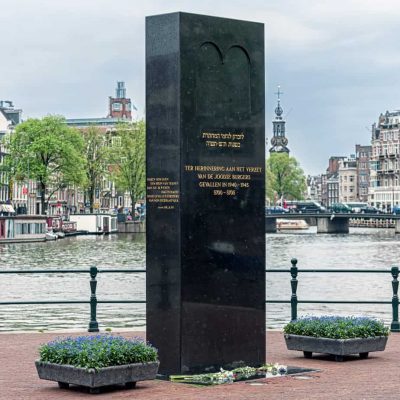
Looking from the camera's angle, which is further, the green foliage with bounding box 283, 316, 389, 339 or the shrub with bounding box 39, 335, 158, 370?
the green foliage with bounding box 283, 316, 389, 339

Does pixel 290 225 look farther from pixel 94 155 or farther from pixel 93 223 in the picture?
pixel 93 223

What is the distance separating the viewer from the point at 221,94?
14492 mm

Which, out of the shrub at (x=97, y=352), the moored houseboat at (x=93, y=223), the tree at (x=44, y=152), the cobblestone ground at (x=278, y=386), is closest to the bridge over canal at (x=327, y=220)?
the moored houseboat at (x=93, y=223)

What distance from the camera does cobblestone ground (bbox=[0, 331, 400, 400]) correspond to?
12.7 metres

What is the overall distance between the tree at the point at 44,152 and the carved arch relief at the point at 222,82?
100 meters

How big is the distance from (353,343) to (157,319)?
3.02 meters

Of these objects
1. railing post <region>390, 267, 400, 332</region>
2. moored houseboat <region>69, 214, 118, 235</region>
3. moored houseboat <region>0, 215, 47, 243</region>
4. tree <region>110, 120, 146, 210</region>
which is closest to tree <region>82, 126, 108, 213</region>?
tree <region>110, 120, 146, 210</region>

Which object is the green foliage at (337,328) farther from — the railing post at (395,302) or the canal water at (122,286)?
the canal water at (122,286)

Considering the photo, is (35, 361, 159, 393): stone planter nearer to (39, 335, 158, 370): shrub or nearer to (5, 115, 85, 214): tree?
(39, 335, 158, 370): shrub

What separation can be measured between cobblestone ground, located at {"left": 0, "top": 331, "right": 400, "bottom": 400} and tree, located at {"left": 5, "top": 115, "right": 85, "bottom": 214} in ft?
325

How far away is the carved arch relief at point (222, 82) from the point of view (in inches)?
562

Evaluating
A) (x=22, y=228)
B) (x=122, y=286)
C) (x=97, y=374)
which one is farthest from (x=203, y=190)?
(x=22, y=228)

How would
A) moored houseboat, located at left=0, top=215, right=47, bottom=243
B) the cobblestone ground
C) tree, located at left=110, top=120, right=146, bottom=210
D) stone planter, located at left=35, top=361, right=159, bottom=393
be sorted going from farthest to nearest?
tree, located at left=110, top=120, right=146, bottom=210, moored houseboat, located at left=0, top=215, right=47, bottom=243, stone planter, located at left=35, top=361, right=159, bottom=393, the cobblestone ground

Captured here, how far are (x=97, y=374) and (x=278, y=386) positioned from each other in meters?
2.20
